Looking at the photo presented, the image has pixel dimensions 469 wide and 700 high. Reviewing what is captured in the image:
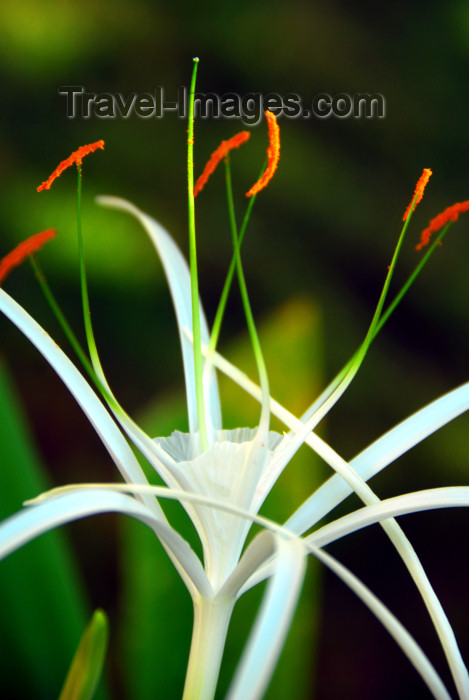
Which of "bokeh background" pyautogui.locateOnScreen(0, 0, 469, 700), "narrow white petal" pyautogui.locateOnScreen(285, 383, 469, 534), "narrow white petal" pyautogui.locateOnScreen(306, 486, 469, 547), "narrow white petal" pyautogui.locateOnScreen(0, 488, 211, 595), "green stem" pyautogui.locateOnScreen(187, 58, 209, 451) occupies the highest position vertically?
"bokeh background" pyautogui.locateOnScreen(0, 0, 469, 700)

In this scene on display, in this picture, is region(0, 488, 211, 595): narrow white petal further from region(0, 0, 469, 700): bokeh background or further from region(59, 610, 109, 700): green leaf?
region(0, 0, 469, 700): bokeh background

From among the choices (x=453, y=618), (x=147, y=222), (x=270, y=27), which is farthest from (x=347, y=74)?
(x=453, y=618)

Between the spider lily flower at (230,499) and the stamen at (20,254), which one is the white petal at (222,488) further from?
the stamen at (20,254)

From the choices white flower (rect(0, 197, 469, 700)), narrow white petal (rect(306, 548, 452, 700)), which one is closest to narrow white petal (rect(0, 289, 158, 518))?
white flower (rect(0, 197, 469, 700))

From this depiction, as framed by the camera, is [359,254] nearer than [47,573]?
No

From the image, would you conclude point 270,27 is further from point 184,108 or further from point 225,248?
point 225,248

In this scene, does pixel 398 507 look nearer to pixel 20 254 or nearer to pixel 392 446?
pixel 392 446
